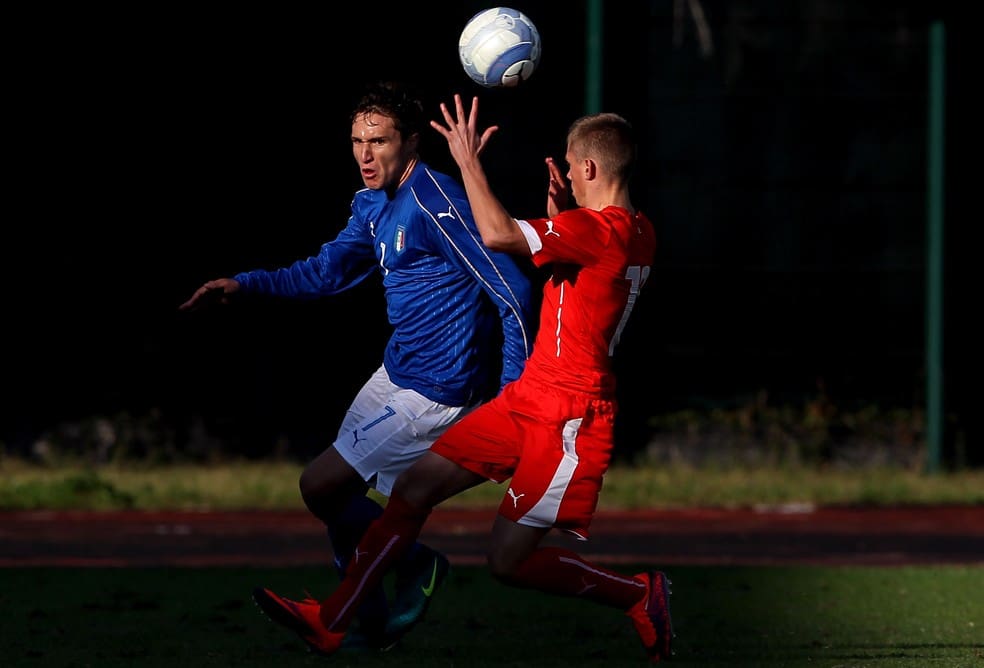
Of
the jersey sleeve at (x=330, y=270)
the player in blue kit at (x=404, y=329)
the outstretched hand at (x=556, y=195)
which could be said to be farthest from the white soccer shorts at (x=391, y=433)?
the outstretched hand at (x=556, y=195)

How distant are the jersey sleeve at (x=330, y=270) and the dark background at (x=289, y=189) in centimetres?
681

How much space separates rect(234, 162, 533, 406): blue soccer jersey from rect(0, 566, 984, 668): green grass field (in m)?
1.01

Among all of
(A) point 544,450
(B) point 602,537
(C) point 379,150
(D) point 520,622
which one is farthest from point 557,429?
(B) point 602,537

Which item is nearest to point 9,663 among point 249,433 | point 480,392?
point 480,392

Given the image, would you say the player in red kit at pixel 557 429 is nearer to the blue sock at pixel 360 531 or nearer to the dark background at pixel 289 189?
the blue sock at pixel 360 531

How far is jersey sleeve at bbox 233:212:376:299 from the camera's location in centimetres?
705

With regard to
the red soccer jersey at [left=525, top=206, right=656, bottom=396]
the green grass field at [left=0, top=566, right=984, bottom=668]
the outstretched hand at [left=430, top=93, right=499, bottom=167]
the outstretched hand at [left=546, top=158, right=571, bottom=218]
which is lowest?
the green grass field at [left=0, top=566, right=984, bottom=668]

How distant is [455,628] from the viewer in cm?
777

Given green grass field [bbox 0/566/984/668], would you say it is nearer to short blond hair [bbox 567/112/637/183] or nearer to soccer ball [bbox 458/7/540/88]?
short blond hair [bbox 567/112/637/183]

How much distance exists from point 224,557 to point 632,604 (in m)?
4.59

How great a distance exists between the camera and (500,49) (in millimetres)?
6703

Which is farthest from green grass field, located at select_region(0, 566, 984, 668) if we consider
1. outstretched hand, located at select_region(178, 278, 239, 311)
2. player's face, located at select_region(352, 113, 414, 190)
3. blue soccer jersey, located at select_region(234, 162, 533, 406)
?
player's face, located at select_region(352, 113, 414, 190)

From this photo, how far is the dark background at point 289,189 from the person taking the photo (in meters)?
14.2

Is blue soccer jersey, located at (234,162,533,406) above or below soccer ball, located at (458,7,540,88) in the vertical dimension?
below
